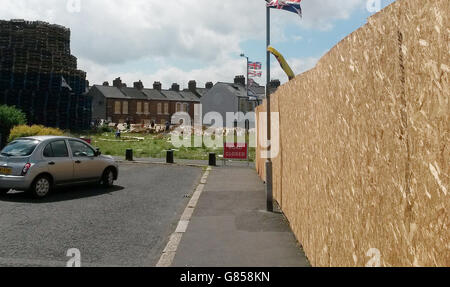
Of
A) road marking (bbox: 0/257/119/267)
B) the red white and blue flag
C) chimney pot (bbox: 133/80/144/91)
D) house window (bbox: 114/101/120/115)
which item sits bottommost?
road marking (bbox: 0/257/119/267)

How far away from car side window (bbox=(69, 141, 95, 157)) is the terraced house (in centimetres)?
5207

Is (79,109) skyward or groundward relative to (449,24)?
skyward

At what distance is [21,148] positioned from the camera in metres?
10.1

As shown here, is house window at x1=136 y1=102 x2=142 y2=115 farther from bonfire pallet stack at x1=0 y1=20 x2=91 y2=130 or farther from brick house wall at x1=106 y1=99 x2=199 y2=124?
bonfire pallet stack at x1=0 y1=20 x2=91 y2=130

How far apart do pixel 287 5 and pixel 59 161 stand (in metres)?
7.13

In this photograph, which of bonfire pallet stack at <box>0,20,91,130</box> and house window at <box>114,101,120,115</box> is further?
house window at <box>114,101,120,115</box>

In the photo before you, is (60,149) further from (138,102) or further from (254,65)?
(138,102)

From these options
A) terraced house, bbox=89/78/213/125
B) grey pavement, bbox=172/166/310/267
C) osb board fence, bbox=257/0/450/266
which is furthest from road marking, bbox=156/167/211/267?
terraced house, bbox=89/78/213/125

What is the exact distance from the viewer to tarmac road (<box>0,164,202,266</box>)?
223 inches

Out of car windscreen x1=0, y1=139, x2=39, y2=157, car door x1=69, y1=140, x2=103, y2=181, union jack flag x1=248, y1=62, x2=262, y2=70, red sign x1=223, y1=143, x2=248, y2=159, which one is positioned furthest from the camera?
union jack flag x1=248, y1=62, x2=262, y2=70
